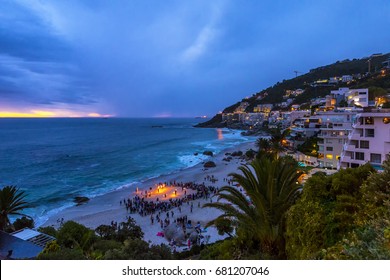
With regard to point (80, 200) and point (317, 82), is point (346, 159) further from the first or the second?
point (317, 82)

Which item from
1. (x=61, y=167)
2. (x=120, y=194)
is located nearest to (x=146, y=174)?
(x=120, y=194)

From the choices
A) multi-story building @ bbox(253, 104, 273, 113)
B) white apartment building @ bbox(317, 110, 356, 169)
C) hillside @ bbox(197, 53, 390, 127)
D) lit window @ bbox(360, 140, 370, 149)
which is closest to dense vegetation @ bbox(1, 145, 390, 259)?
lit window @ bbox(360, 140, 370, 149)

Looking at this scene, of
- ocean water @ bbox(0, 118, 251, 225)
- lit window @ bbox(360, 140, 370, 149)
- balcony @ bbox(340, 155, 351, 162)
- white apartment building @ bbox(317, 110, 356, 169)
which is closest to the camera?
lit window @ bbox(360, 140, 370, 149)

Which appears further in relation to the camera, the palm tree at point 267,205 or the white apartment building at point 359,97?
the white apartment building at point 359,97

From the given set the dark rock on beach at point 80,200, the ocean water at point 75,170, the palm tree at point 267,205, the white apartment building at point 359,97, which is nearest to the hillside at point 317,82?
the white apartment building at point 359,97

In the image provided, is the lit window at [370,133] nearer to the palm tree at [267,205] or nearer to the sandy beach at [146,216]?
the sandy beach at [146,216]

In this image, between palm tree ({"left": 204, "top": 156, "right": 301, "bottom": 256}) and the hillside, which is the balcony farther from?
the hillside

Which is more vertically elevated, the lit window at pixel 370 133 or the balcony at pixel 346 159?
the lit window at pixel 370 133

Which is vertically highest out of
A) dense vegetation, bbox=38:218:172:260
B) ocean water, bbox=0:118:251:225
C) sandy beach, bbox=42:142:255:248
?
dense vegetation, bbox=38:218:172:260
